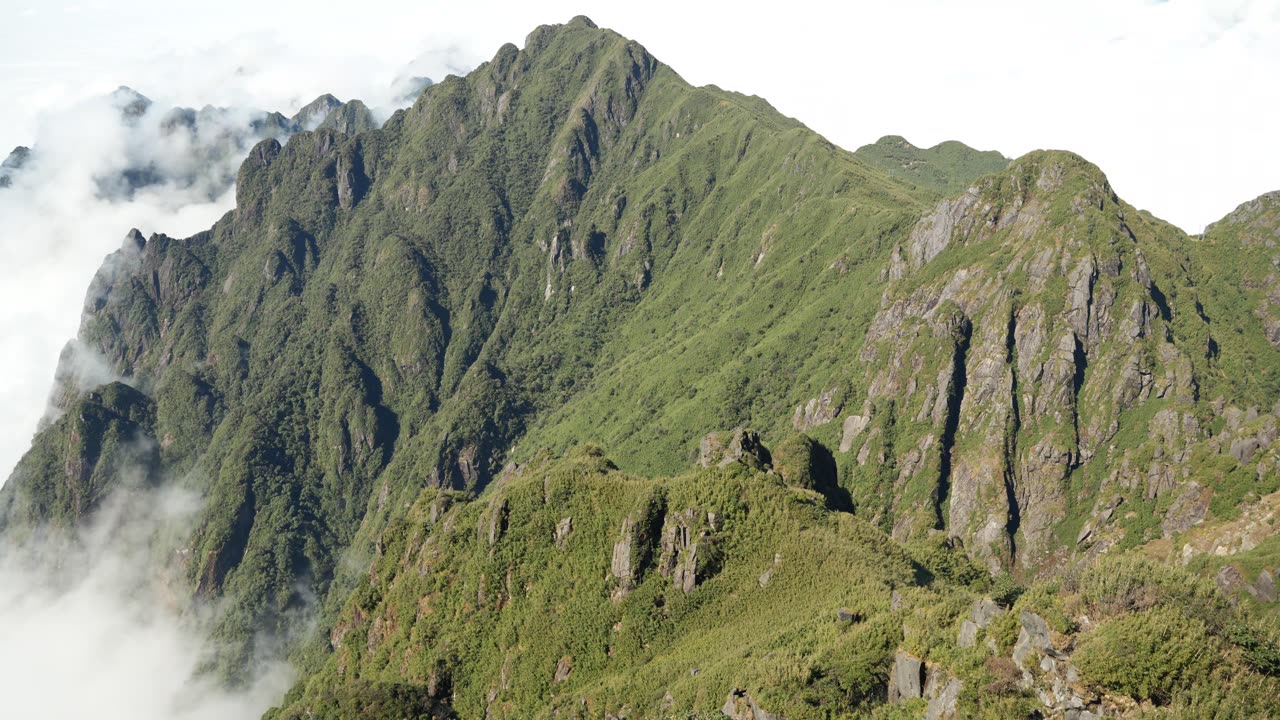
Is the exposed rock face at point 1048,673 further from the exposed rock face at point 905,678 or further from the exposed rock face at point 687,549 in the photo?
the exposed rock face at point 687,549

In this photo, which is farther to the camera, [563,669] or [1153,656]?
[563,669]

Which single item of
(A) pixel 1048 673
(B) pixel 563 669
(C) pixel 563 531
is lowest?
(B) pixel 563 669

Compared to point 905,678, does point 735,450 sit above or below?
above

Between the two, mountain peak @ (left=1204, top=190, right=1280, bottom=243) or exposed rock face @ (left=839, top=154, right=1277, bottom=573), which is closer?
exposed rock face @ (left=839, top=154, right=1277, bottom=573)

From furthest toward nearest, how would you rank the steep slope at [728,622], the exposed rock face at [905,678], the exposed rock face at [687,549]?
the exposed rock face at [687,549] → the exposed rock face at [905,678] → the steep slope at [728,622]

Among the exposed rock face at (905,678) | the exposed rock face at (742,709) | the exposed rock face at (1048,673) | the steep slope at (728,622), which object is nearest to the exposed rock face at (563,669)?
the steep slope at (728,622)

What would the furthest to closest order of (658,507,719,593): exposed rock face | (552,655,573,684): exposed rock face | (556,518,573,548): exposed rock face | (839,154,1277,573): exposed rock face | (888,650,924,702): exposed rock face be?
1. (839,154,1277,573): exposed rock face
2. (556,518,573,548): exposed rock face
3. (552,655,573,684): exposed rock face
4. (658,507,719,593): exposed rock face
5. (888,650,924,702): exposed rock face

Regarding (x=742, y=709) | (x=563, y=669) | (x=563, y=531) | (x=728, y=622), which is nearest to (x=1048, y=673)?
(x=742, y=709)

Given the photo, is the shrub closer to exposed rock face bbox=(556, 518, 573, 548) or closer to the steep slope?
the steep slope

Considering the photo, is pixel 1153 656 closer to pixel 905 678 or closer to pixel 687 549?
pixel 905 678

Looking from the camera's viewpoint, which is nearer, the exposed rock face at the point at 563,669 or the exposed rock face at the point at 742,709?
the exposed rock face at the point at 742,709

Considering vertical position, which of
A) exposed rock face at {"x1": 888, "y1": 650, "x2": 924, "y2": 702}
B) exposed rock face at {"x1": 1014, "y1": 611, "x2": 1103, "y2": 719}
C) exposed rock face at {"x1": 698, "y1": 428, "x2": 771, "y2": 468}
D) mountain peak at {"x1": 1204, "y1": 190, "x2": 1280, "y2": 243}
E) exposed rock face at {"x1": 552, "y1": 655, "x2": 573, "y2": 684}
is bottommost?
exposed rock face at {"x1": 552, "y1": 655, "x2": 573, "y2": 684}

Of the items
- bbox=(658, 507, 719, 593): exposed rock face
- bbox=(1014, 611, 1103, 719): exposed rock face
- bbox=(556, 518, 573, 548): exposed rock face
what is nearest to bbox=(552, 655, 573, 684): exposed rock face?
bbox=(658, 507, 719, 593): exposed rock face
